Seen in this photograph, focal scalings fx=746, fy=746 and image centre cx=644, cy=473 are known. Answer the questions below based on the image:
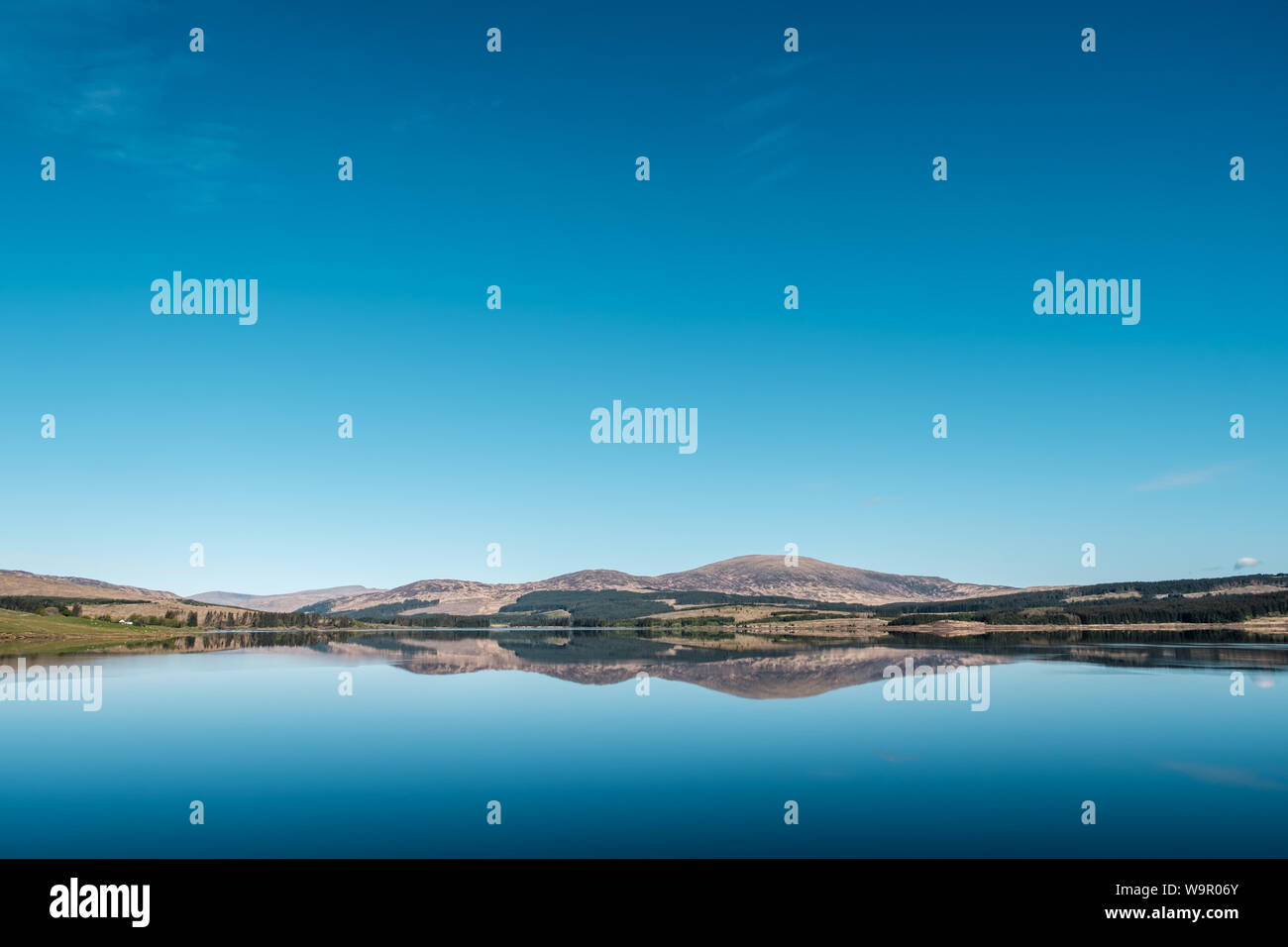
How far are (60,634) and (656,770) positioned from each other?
11190 cm

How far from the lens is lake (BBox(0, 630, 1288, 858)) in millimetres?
18750

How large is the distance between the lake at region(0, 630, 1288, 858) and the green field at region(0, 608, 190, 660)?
4425cm

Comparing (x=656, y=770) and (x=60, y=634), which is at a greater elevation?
(x=656, y=770)

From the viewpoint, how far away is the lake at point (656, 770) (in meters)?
18.8

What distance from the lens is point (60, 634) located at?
10275 cm

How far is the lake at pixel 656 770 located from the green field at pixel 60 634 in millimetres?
44250

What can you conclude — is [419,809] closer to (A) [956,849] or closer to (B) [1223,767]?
(A) [956,849]

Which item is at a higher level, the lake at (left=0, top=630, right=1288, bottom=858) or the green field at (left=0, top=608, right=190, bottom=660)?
the lake at (left=0, top=630, right=1288, bottom=858)

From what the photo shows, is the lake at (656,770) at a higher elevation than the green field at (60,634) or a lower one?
higher

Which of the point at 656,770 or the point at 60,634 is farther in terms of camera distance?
the point at 60,634

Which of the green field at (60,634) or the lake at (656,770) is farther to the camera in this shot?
the green field at (60,634)

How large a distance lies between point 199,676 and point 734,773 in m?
51.7

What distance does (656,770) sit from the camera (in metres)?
26.2
